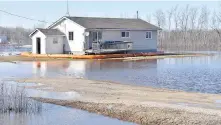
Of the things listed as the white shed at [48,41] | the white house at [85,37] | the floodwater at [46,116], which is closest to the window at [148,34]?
the white house at [85,37]

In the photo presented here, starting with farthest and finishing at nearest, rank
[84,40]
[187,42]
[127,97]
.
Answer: [187,42], [84,40], [127,97]

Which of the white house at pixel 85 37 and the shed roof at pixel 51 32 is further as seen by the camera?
the shed roof at pixel 51 32

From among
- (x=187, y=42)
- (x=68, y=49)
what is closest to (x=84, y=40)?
(x=68, y=49)

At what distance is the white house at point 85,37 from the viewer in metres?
43.5

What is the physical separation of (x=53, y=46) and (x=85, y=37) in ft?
12.2

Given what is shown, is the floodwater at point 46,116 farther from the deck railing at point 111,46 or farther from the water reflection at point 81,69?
the deck railing at point 111,46

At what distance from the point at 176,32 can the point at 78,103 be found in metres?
89.5

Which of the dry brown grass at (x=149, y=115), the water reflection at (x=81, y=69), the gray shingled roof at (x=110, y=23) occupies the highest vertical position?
the gray shingled roof at (x=110, y=23)

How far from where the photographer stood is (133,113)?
12.9m

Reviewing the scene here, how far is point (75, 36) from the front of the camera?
4428 centimetres

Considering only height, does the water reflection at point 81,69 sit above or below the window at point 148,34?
below

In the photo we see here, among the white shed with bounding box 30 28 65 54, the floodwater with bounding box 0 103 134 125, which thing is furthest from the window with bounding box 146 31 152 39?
the floodwater with bounding box 0 103 134 125

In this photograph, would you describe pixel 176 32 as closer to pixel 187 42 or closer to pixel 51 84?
pixel 187 42

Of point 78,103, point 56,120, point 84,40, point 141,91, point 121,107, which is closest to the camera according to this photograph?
point 56,120
